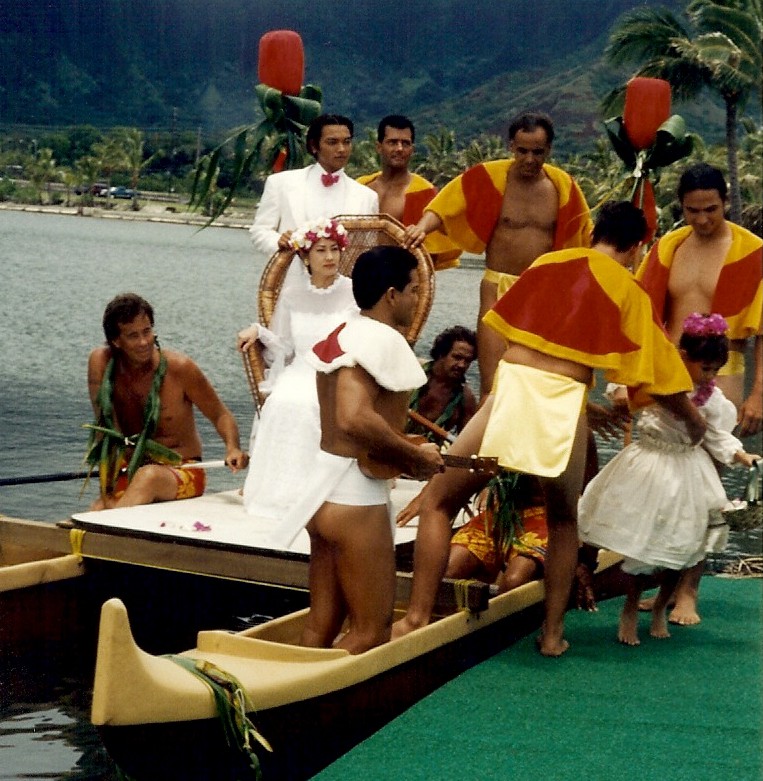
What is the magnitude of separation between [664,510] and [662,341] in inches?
25.3

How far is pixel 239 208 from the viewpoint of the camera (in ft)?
319

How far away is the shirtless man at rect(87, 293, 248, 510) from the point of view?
6562 mm

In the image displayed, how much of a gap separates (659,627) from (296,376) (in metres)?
2.07

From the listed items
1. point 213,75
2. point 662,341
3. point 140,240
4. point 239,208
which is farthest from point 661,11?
point 213,75

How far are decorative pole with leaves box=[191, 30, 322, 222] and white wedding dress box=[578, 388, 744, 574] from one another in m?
3.27

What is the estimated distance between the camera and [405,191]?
7.73 meters

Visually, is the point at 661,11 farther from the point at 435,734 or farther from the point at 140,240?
the point at 140,240

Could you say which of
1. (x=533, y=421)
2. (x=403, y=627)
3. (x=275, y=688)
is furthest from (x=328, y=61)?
(x=275, y=688)

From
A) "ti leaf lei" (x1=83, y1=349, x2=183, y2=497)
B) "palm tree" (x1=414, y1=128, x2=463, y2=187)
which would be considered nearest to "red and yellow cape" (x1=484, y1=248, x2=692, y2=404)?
"ti leaf lei" (x1=83, y1=349, x2=183, y2=497)

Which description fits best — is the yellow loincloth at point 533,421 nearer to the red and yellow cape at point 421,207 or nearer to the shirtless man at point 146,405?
the shirtless man at point 146,405

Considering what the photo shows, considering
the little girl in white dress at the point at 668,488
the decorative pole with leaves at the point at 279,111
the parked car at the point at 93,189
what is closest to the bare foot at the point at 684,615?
the little girl in white dress at the point at 668,488

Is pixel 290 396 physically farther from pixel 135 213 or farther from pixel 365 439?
pixel 135 213

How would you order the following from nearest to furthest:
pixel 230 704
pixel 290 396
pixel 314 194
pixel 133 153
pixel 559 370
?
pixel 230 704 < pixel 559 370 < pixel 290 396 < pixel 314 194 < pixel 133 153

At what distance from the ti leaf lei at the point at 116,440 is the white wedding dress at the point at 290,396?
1.33ft
